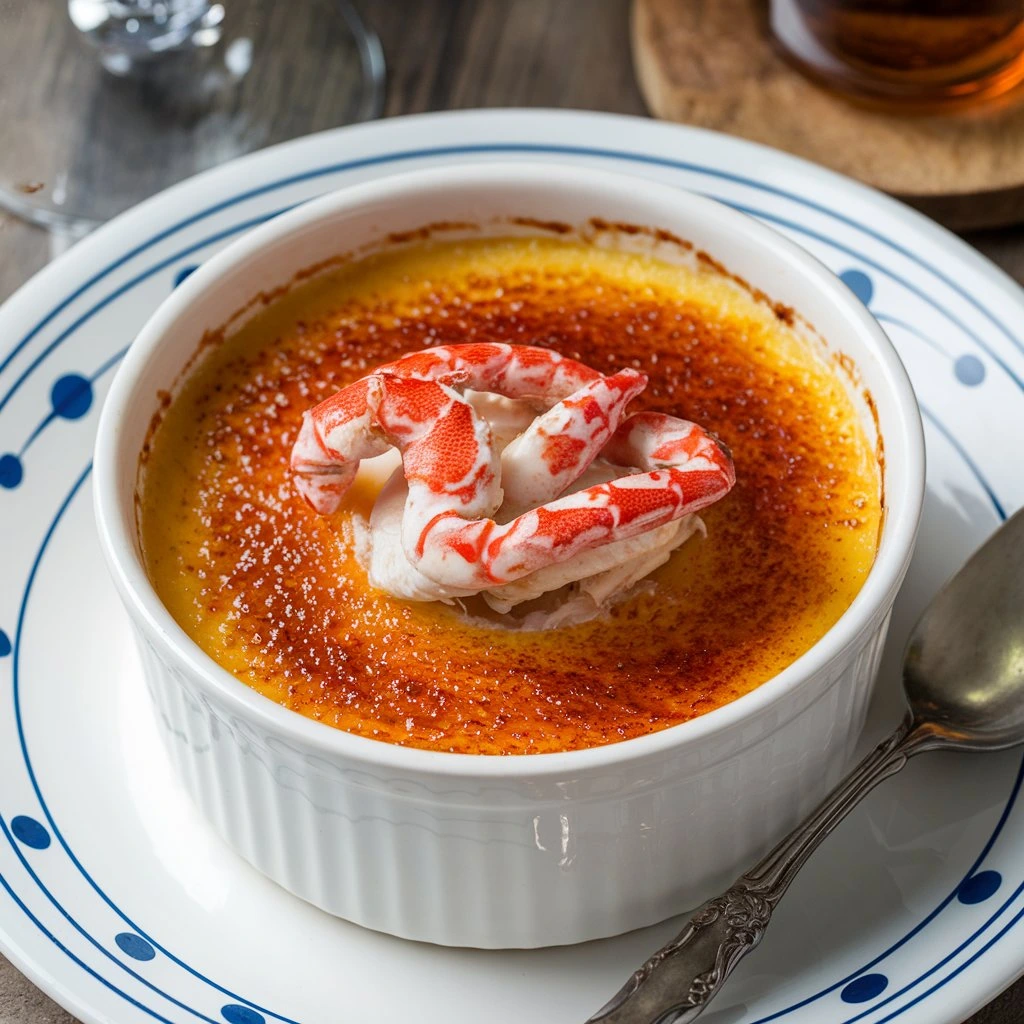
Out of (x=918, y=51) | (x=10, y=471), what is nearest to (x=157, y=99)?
(x=10, y=471)

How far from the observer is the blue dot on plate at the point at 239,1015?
1.41 m

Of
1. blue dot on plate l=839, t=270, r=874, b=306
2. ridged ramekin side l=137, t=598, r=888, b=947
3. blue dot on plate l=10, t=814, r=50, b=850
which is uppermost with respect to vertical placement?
blue dot on plate l=839, t=270, r=874, b=306

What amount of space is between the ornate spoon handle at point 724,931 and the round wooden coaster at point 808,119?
1.16m

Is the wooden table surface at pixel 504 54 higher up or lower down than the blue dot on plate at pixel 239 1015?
higher up

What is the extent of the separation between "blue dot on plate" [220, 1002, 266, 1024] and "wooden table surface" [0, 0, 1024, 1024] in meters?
1.55

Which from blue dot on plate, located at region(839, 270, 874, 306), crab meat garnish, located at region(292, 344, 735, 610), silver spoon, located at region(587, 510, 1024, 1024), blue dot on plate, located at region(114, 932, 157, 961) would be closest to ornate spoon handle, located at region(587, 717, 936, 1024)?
silver spoon, located at region(587, 510, 1024, 1024)

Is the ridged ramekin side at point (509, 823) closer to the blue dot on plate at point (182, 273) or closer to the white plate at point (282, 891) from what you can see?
the white plate at point (282, 891)

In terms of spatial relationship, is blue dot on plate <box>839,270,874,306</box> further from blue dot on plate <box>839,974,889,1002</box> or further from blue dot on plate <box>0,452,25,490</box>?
blue dot on plate <box>0,452,25,490</box>

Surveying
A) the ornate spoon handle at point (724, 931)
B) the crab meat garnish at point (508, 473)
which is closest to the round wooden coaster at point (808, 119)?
the crab meat garnish at point (508, 473)

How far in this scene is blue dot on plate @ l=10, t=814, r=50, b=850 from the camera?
5.02 feet

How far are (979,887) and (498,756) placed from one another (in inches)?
20.0

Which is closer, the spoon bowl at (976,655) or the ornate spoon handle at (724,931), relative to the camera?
the ornate spoon handle at (724,931)

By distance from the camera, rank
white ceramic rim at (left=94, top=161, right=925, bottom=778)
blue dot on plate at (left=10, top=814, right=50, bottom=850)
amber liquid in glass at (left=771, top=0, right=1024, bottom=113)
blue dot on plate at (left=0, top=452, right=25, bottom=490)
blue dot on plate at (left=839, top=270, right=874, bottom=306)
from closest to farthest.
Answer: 1. white ceramic rim at (left=94, top=161, right=925, bottom=778)
2. blue dot on plate at (left=10, top=814, right=50, bottom=850)
3. blue dot on plate at (left=0, top=452, right=25, bottom=490)
4. blue dot on plate at (left=839, top=270, right=874, bottom=306)
5. amber liquid in glass at (left=771, top=0, right=1024, bottom=113)

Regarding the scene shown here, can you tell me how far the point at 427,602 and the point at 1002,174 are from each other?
1.33 meters
